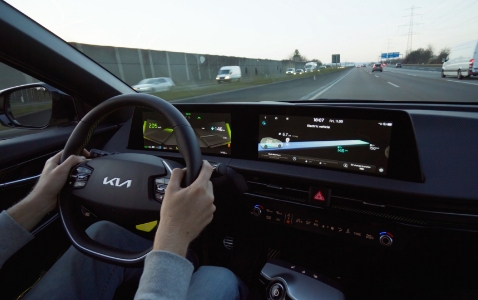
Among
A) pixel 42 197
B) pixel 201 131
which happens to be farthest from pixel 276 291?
pixel 42 197

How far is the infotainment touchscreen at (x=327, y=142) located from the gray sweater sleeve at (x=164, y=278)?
4.13 ft

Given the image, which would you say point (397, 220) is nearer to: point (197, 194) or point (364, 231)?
point (364, 231)

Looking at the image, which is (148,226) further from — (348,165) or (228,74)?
(228,74)

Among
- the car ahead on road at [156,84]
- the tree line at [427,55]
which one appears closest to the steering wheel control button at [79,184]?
the car ahead on road at [156,84]

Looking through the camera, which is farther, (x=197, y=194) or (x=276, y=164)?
(x=276, y=164)

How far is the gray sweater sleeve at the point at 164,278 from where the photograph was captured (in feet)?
3.39

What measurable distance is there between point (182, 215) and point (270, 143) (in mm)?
1227

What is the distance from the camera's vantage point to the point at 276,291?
2.13m

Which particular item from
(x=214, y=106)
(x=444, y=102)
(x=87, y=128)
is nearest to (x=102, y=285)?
(x=87, y=128)

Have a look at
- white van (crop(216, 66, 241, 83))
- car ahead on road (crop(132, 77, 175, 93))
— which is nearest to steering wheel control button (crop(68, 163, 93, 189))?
car ahead on road (crop(132, 77, 175, 93))

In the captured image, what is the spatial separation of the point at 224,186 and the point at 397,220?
1018 millimetres

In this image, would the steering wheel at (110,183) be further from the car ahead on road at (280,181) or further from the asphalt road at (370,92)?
the asphalt road at (370,92)

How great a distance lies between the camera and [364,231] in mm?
1969

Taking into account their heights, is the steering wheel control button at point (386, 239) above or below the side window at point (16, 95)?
below
